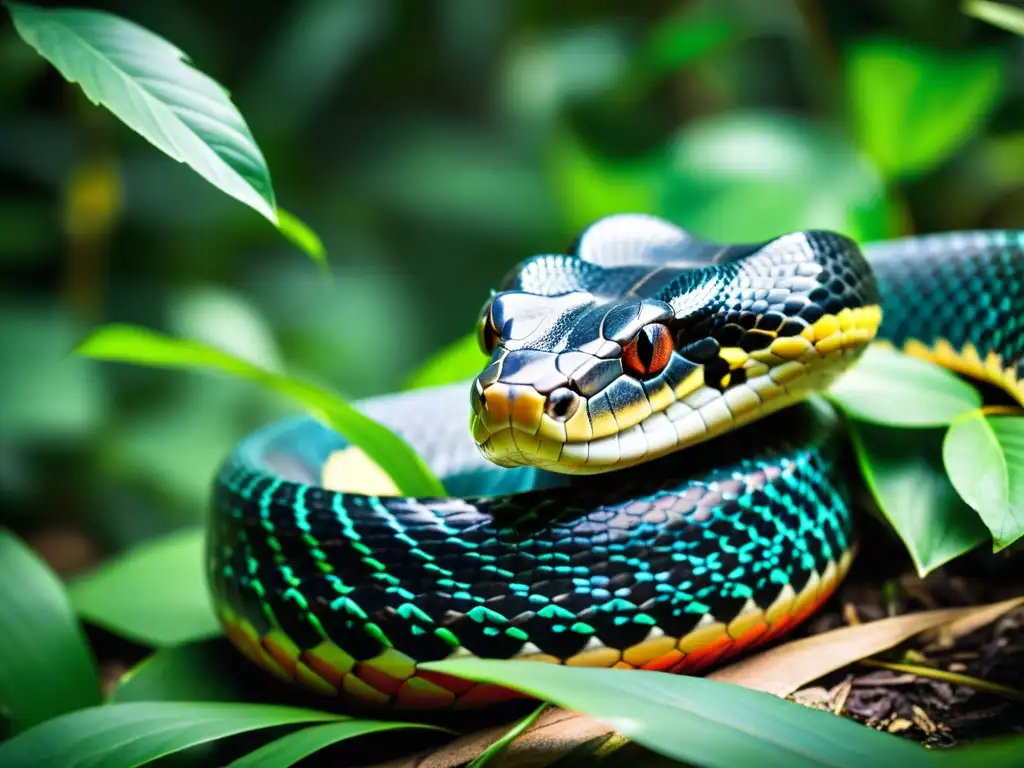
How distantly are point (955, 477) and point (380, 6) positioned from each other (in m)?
5.39

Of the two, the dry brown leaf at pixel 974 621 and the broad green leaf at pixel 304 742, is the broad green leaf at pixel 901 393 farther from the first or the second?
the broad green leaf at pixel 304 742

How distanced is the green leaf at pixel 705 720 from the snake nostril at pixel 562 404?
48 cm

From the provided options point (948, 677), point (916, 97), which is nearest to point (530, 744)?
point (948, 677)

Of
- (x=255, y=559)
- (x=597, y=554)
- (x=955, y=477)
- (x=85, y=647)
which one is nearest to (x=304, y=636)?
(x=255, y=559)

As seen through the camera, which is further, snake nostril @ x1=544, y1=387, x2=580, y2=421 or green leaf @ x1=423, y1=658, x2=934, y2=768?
snake nostril @ x1=544, y1=387, x2=580, y2=421

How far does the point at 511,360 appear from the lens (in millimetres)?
1770

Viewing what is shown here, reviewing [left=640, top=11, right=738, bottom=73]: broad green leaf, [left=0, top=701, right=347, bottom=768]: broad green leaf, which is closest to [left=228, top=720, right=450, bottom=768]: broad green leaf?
[left=0, top=701, right=347, bottom=768]: broad green leaf

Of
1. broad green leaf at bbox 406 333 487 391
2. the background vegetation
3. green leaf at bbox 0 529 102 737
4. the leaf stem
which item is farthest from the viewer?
the background vegetation

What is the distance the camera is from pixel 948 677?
1.96m

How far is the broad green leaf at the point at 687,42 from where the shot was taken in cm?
422

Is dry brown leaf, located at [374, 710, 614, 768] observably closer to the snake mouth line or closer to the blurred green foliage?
the snake mouth line

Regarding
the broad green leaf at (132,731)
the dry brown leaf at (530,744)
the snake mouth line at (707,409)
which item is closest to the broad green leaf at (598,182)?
the snake mouth line at (707,409)

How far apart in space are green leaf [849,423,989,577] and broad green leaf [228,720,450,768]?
110cm

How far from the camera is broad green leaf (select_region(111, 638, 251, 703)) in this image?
2.26 m
